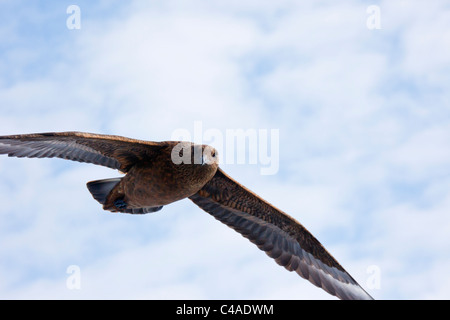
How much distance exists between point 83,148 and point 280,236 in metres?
4.05

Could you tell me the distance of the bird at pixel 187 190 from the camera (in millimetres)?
10648

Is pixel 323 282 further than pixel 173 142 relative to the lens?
Yes

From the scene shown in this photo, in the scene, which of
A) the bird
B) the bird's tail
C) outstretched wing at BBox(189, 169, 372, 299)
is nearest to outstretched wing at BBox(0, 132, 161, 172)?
the bird

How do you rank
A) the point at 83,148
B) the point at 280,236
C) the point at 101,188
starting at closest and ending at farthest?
the point at 83,148
the point at 101,188
the point at 280,236

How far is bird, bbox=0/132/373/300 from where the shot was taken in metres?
10.6

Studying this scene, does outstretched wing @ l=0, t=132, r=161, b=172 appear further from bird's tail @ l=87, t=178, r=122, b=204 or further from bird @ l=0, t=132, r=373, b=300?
bird's tail @ l=87, t=178, r=122, b=204

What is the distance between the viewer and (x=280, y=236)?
1248 centimetres

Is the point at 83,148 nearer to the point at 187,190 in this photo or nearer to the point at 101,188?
the point at 101,188

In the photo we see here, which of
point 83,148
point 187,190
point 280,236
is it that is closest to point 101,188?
point 83,148

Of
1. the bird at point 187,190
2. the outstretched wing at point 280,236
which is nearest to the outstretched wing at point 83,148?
the bird at point 187,190

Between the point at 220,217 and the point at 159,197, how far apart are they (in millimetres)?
1887
